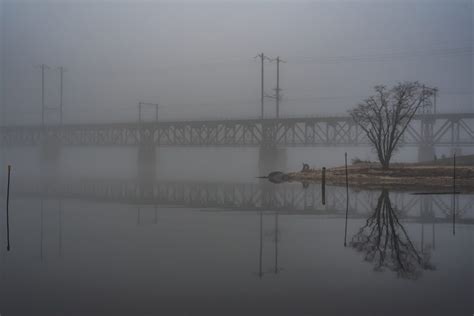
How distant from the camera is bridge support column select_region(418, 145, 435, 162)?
92.9 meters

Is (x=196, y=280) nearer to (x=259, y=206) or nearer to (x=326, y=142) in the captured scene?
(x=259, y=206)

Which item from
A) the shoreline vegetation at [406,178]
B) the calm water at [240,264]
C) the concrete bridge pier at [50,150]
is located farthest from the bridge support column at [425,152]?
the concrete bridge pier at [50,150]

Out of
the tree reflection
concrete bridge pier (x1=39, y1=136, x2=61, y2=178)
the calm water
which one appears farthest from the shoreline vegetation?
concrete bridge pier (x1=39, y1=136, x2=61, y2=178)

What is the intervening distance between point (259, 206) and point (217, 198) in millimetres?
7968

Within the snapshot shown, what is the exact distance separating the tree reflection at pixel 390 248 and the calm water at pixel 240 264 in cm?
4

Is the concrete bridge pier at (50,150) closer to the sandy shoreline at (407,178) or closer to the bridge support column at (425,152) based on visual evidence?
the bridge support column at (425,152)

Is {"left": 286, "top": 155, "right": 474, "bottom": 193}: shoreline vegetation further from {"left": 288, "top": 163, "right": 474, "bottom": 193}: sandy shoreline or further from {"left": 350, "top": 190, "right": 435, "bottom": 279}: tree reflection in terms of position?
{"left": 350, "top": 190, "right": 435, "bottom": 279}: tree reflection

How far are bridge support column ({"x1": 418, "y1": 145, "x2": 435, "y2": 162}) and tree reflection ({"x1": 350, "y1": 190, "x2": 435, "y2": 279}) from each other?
241 ft

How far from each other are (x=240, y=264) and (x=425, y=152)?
86.8m

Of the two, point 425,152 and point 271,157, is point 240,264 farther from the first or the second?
point 271,157

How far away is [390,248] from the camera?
17094mm

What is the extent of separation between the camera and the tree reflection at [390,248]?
14.4 m

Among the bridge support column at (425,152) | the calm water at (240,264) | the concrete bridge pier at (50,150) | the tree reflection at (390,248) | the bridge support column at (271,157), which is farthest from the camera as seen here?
the concrete bridge pier at (50,150)

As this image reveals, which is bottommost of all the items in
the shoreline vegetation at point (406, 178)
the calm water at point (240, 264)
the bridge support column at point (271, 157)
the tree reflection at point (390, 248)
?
the calm water at point (240, 264)
